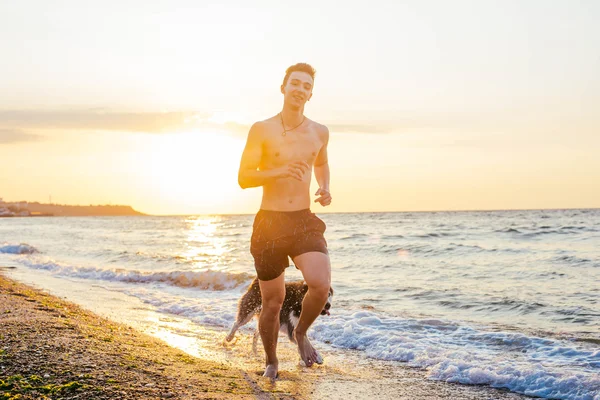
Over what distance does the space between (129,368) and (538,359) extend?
4627mm

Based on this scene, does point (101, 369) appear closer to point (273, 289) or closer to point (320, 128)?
point (273, 289)

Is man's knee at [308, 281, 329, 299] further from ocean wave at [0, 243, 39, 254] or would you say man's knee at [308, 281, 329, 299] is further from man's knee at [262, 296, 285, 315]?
ocean wave at [0, 243, 39, 254]

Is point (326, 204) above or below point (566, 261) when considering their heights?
above

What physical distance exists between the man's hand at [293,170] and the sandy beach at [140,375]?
169 cm

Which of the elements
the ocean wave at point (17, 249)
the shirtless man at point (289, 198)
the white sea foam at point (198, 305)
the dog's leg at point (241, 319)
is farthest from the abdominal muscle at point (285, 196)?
the ocean wave at point (17, 249)

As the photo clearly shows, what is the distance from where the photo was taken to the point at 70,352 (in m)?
5.07

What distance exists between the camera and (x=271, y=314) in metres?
5.23

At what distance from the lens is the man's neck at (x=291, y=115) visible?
16.4ft

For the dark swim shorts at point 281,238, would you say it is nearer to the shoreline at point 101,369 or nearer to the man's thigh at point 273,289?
the man's thigh at point 273,289

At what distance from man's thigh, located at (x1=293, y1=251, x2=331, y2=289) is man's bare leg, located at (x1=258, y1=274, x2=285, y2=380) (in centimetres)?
27

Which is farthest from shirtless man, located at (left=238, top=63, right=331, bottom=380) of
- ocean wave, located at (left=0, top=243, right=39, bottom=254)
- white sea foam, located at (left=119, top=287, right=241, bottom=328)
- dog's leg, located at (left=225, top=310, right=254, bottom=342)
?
ocean wave, located at (left=0, top=243, right=39, bottom=254)

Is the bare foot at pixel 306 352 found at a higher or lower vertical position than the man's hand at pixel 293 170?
lower

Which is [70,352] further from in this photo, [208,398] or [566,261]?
[566,261]

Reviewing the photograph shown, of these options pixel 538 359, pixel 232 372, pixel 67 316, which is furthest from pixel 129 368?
pixel 538 359
